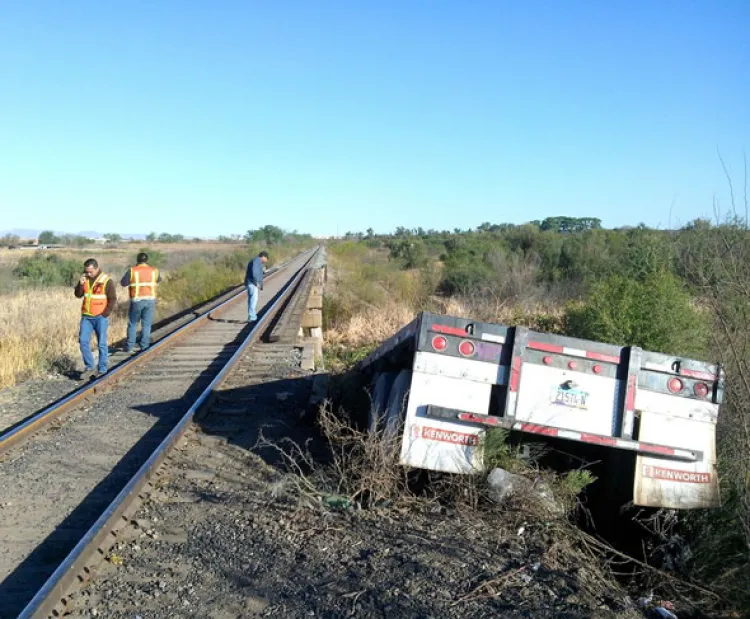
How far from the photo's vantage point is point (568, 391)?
6273 mm

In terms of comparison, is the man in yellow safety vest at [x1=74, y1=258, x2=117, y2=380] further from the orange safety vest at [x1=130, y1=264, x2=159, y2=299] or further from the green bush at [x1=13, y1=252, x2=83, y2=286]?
the green bush at [x1=13, y1=252, x2=83, y2=286]

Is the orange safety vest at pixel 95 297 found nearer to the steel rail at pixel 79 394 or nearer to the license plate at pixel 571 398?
the steel rail at pixel 79 394

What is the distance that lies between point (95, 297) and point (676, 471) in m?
8.68

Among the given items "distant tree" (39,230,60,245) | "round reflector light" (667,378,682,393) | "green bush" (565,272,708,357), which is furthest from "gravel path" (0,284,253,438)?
"distant tree" (39,230,60,245)

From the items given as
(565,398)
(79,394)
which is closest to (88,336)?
(79,394)

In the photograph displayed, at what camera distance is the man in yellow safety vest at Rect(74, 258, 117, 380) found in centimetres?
1141

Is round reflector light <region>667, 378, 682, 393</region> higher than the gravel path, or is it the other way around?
round reflector light <region>667, 378, 682, 393</region>

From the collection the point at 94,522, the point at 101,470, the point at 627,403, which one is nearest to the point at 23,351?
the point at 101,470

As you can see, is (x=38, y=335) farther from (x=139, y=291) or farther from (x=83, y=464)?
(x=83, y=464)

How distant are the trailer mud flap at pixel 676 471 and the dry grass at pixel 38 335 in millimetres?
9348

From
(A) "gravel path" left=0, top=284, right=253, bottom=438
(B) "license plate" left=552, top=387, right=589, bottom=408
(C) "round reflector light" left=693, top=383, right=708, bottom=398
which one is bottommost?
(A) "gravel path" left=0, top=284, right=253, bottom=438

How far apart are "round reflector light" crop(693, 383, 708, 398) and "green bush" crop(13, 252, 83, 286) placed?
35.5 m

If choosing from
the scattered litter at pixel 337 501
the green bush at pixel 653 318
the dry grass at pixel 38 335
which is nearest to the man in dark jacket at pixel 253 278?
the dry grass at pixel 38 335

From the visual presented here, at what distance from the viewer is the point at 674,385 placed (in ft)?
20.6
